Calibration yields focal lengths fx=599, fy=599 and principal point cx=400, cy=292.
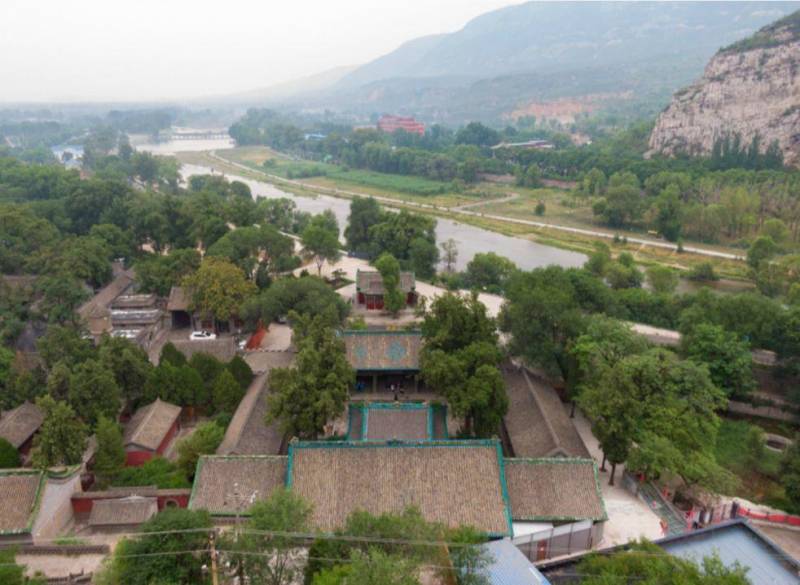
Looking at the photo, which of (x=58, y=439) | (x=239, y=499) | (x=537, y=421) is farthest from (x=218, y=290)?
(x=537, y=421)

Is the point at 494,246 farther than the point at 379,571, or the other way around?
the point at 494,246

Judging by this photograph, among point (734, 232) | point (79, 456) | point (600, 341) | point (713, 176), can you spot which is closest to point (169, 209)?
point (79, 456)

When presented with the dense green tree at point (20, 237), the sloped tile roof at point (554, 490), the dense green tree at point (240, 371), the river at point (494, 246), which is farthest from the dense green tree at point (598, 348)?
the dense green tree at point (20, 237)

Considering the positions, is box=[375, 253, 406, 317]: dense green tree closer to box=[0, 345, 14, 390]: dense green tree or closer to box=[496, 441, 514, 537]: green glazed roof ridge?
box=[496, 441, 514, 537]: green glazed roof ridge

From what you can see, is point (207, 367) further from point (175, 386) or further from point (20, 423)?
point (20, 423)

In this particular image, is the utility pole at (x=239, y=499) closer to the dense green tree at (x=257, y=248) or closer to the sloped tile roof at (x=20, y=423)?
the sloped tile roof at (x=20, y=423)

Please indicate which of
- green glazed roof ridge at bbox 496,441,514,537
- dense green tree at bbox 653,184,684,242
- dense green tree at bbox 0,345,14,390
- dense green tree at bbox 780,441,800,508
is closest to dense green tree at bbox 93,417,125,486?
dense green tree at bbox 0,345,14,390
